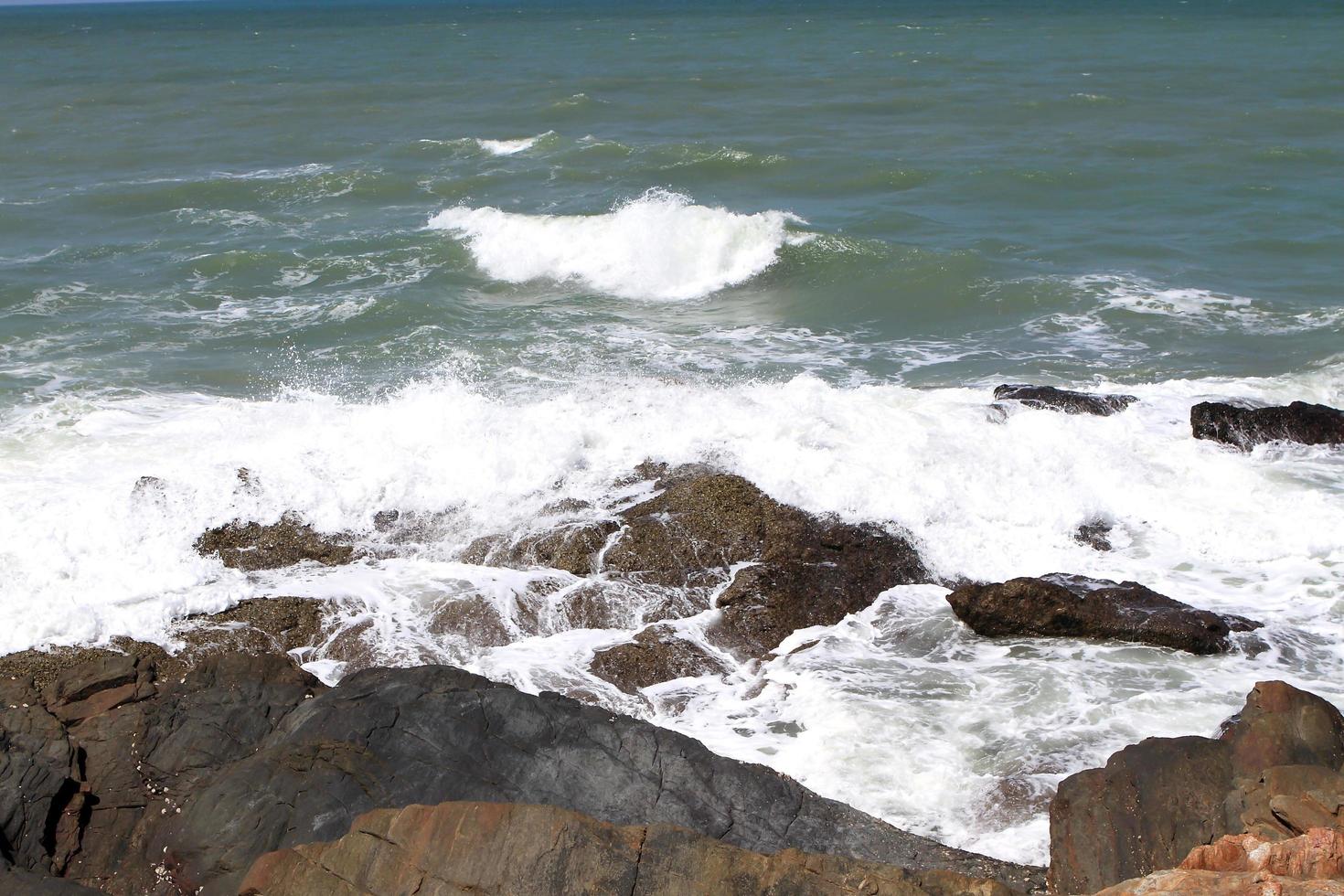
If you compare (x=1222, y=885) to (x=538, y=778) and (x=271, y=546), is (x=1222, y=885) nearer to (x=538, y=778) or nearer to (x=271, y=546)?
(x=538, y=778)

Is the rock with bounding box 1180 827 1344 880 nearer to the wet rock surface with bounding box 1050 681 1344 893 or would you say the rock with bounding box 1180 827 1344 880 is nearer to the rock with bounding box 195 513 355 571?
the wet rock surface with bounding box 1050 681 1344 893

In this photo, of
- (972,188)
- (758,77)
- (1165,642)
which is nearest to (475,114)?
(758,77)

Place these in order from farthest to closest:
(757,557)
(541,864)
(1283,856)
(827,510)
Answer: (827,510)
(757,557)
(541,864)
(1283,856)

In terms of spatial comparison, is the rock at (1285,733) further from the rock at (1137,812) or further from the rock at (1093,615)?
the rock at (1093,615)

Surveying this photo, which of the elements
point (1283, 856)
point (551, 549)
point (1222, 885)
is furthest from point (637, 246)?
point (1222, 885)

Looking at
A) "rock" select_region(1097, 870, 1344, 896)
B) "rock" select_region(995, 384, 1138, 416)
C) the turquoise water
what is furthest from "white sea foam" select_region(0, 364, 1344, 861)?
the turquoise water

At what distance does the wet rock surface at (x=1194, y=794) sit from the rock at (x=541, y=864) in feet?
4.91

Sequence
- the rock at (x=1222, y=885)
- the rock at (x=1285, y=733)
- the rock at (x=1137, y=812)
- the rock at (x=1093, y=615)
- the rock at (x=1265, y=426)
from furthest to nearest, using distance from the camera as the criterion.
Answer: the rock at (x=1265, y=426)
the rock at (x=1093, y=615)
the rock at (x=1285, y=733)
the rock at (x=1137, y=812)
the rock at (x=1222, y=885)

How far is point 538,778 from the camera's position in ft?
26.2

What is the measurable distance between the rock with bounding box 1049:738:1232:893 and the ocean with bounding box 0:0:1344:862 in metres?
0.64

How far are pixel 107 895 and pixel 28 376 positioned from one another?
13.1 m

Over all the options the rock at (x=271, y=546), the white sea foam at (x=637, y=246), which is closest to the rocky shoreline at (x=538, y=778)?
the rock at (x=271, y=546)

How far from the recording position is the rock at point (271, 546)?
469 inches

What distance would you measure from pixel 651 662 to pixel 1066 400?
23.8 feet
